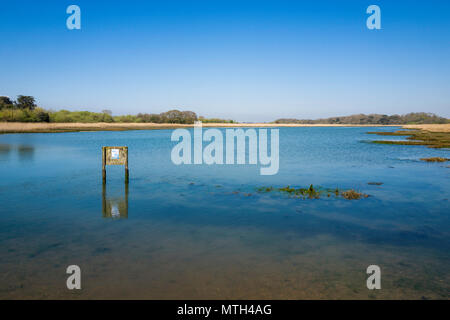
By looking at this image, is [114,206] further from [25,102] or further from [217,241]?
[25,102]

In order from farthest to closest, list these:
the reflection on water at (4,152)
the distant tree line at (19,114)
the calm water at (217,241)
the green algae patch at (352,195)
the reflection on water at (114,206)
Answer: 1. the distant tree line at (19,114)
2. the reflection on water at (4,152)
3. the green algae patch at (352,195)
4. the reflection on water at (114,206)
5. the calm water at (217,241)

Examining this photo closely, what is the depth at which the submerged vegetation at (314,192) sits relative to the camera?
13555 mm

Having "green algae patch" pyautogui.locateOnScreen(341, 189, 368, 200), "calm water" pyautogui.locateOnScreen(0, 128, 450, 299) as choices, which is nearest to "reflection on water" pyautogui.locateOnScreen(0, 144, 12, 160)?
"calm water" pyautogui.locateOnScreen(0, 128, 450, 299)

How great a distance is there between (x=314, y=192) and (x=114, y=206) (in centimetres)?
853

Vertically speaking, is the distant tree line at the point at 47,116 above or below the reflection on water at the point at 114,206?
above

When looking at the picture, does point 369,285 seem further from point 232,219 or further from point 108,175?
point 108,175

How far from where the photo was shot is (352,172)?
69.4 ft

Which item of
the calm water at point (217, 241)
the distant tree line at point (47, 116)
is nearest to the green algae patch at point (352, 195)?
the calm water at point (217, 241)

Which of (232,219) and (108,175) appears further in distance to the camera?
(108,175)

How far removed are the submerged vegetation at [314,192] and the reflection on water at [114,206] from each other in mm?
6123

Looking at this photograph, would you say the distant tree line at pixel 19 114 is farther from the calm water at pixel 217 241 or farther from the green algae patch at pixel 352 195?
the green algae patch at pixel 352 195

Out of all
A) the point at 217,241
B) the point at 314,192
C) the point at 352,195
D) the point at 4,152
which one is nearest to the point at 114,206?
the point at 217,241
